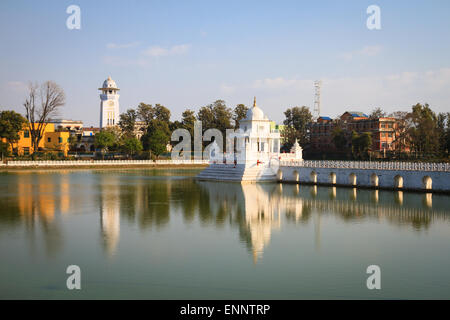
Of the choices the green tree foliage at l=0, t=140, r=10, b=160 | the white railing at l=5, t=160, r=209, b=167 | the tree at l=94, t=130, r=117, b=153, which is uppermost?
the tree at l=94, t=130, r=117, b=153

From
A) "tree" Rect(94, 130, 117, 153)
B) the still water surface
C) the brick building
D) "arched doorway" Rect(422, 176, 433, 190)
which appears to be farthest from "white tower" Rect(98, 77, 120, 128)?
"arched doorway" Rect(422, 176, 433, 190)

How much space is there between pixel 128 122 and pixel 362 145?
3572cm

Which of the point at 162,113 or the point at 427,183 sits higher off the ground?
the point at 162,113

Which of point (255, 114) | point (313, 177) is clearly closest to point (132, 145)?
point (255, 114)

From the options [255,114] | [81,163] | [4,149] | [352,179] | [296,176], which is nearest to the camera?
[352,179]

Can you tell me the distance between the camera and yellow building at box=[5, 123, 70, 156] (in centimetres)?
5894

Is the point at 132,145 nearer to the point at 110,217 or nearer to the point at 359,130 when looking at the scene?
the point at 359,130

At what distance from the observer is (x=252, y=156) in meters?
36.4

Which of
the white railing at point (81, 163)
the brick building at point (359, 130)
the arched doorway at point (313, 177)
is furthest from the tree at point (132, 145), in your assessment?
the arched doorway at point (313, 177)

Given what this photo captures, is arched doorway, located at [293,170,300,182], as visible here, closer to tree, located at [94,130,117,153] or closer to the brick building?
the brick building

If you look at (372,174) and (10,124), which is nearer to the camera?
(372,174)

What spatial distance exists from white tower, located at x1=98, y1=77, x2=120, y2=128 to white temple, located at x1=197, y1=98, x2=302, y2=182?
40466mm

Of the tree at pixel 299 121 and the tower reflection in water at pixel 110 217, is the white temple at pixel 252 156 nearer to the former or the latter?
the tower reflection in water at pixel 110 217
